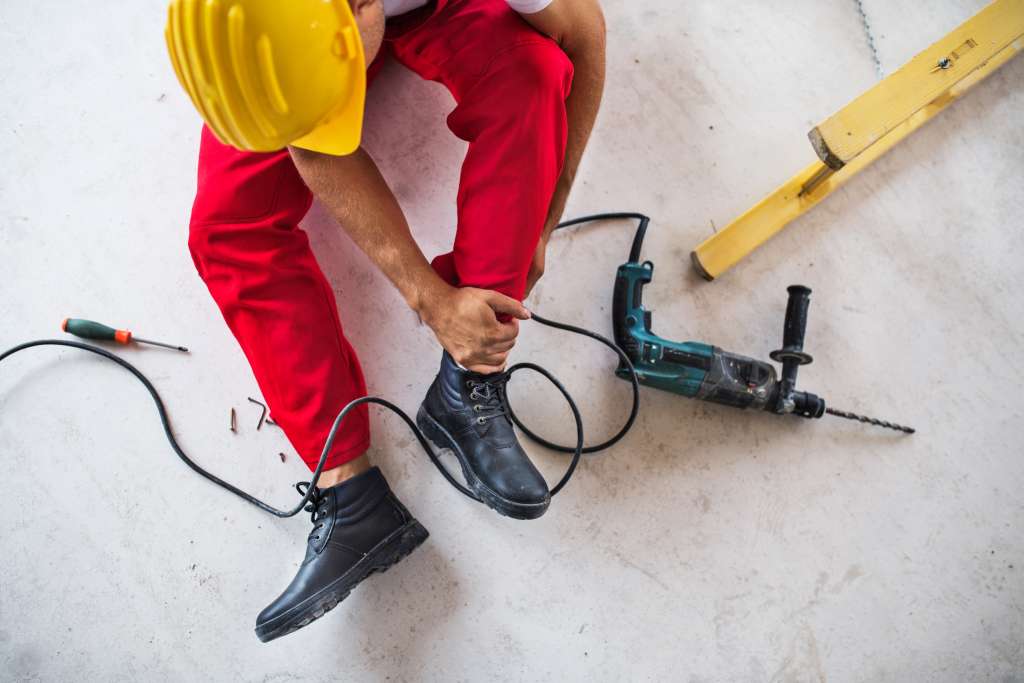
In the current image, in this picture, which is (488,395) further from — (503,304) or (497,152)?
(497,152)

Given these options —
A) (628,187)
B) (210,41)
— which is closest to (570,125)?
(628,187)

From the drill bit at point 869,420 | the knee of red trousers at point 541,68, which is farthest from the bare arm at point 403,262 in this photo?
the drill bit at point 869,420

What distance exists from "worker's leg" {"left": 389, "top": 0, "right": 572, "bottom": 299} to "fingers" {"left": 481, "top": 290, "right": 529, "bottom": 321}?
0.07 ft

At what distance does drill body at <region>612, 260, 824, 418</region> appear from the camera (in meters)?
1.12

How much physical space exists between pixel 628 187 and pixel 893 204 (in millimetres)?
621

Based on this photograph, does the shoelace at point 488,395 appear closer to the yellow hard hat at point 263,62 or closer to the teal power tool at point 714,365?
the teal power tool at point 714,365

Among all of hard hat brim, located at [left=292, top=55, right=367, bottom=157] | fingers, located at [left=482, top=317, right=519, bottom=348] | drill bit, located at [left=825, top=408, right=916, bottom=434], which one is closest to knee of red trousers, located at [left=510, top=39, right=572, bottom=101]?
hard hat brim, located at [left=292, top=55, right=367, bottom=157]

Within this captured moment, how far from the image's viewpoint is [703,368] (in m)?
1.12

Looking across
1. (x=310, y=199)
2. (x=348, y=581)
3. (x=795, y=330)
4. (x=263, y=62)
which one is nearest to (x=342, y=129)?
(x=263, y=62)

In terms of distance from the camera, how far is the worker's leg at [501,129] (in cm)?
87

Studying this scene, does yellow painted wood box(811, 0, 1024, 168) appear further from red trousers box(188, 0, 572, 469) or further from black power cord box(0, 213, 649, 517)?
red trousers box(188, 0, 572, 469)

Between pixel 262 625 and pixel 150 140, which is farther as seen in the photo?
pixel 150 140

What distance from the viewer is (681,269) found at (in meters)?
1.28

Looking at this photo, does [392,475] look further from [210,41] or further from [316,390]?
[210,41]
